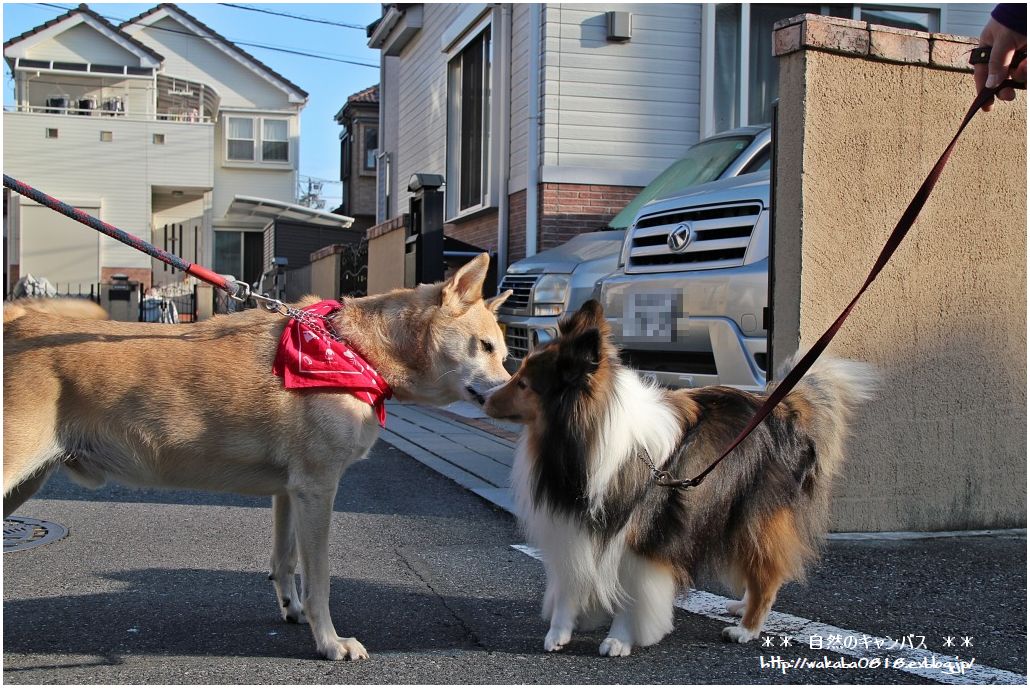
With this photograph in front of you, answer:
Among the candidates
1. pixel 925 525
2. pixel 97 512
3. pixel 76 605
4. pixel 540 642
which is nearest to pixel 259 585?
pixel 76 605

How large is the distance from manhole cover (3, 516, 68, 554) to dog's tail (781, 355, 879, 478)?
420cm

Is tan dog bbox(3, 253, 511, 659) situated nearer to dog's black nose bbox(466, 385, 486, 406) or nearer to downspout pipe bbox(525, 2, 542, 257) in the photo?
dog's black nose bbox(466, 385, 486, 406)

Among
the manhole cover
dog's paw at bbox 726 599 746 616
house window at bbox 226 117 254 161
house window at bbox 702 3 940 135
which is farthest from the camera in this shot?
house window at bbox 226 117 254 161

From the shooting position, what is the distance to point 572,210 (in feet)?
43.8

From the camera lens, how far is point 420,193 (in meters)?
12.4

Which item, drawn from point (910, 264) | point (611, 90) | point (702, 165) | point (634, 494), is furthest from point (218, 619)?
point (611, 90)

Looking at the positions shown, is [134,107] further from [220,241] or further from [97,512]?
[97,512]

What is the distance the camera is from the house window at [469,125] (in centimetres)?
1578

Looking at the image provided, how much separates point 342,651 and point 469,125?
559 inches

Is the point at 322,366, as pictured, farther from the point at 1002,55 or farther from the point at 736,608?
the point at 1002,55

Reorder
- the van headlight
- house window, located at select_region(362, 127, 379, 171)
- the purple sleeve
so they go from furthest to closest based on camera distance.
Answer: house window, located at select_region(362, 127, 379, 171) < the van headlight < the purple sleeve

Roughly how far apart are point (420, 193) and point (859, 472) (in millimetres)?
8060

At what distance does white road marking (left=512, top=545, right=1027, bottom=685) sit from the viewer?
3430mm

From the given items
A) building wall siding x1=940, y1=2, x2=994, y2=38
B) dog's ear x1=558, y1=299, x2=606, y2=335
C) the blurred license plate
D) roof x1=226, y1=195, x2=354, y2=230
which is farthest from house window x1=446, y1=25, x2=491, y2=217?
roof x1=226, y1=195, x2=354, y2=230
